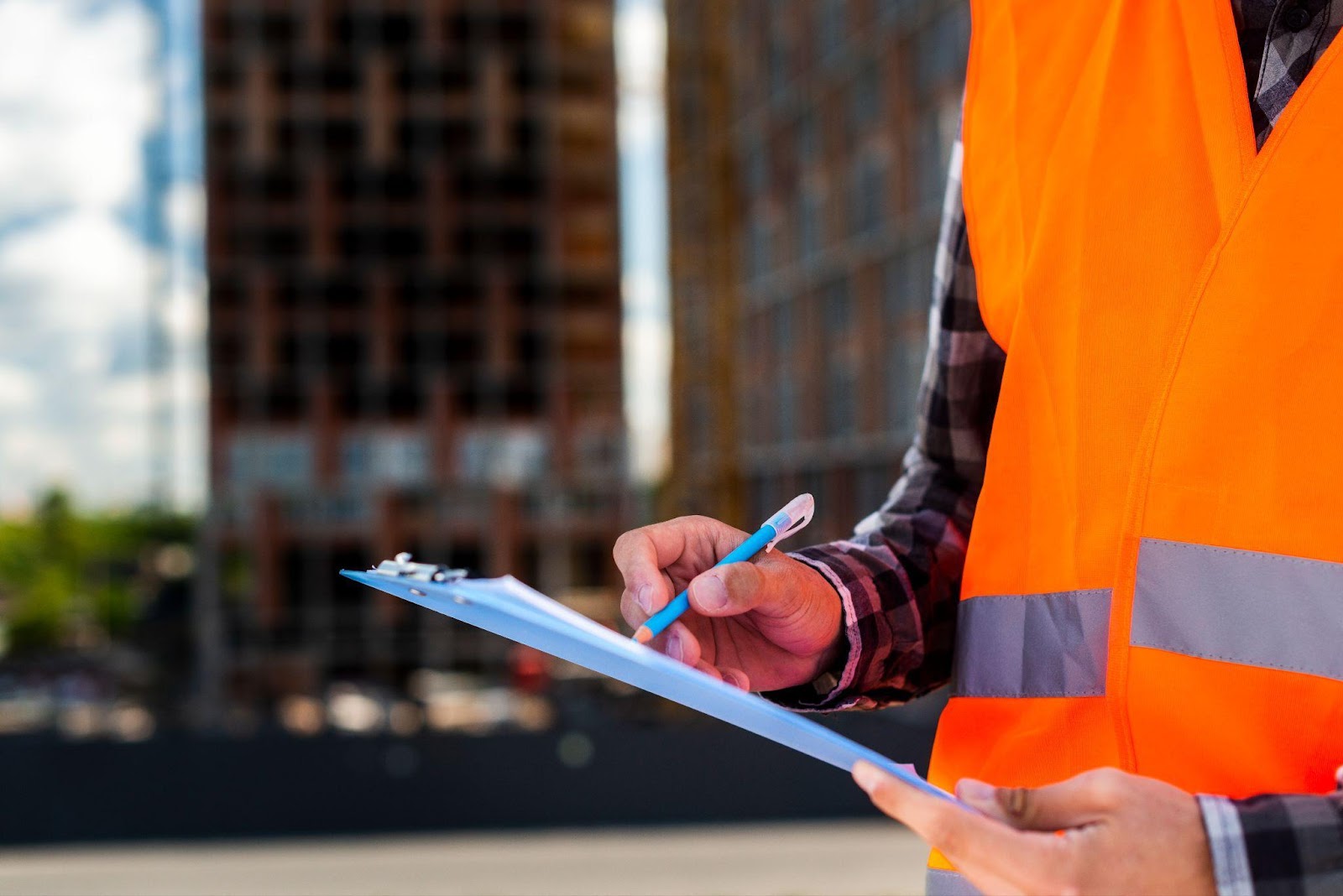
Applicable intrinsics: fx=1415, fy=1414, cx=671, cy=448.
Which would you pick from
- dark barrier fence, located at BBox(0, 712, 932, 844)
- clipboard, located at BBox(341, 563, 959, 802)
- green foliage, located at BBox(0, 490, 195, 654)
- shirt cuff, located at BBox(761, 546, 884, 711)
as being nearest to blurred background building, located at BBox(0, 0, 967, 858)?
green foliage, located at BBox(0, 490, 195, 654)

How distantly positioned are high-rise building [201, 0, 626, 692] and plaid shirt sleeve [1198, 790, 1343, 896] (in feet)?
71.1

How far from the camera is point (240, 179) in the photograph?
75.7 feet

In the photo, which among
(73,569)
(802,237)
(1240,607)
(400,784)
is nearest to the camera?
(1240,607)

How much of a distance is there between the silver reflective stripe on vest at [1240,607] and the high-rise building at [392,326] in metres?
21.5

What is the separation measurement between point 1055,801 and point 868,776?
3.5 inches

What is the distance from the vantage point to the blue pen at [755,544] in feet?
3.01

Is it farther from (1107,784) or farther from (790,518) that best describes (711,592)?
(1107,784)

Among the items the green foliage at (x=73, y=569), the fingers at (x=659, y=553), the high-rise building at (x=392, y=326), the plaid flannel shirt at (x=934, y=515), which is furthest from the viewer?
the high-rise building at (x=392, y=326)

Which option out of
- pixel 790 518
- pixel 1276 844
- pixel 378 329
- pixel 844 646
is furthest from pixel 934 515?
pixel 378 329

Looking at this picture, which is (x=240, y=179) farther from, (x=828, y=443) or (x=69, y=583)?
(x=828, y=443)

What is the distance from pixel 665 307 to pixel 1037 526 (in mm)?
22792

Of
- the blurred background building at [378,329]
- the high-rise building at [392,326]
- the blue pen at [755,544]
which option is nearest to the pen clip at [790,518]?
the blue pen at [755,544]

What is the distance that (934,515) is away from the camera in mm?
1180

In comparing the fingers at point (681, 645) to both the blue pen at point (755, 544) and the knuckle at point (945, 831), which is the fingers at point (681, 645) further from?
the knuckle at point (945, 831)
